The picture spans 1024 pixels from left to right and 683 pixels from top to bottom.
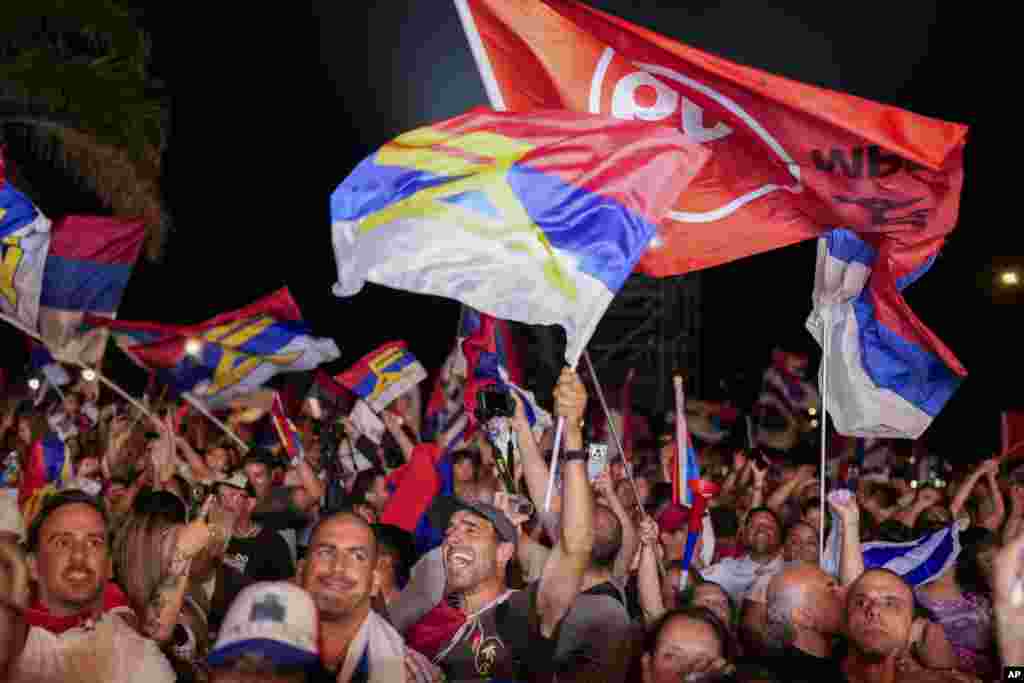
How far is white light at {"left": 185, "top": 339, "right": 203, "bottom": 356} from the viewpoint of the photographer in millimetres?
10539

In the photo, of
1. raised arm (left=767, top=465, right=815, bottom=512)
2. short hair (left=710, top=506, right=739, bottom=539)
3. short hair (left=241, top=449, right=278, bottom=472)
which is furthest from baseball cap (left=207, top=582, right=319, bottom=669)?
raised arm (left=767, top=465, right=815, bottom=512)

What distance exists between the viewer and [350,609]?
382 centimetres

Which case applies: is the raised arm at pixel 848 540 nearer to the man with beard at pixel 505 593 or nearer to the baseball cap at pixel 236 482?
the man with beard at pixel 505 593

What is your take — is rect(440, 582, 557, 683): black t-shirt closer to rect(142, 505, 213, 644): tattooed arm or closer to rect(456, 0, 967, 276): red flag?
rect(142, 505, 213, 644): tattooed arm

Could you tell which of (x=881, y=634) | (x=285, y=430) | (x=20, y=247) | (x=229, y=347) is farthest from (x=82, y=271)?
(x=881, y=634)

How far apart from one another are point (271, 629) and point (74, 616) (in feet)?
3.36

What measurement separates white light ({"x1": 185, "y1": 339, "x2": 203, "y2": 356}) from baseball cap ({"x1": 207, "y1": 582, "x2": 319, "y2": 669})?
7753mm

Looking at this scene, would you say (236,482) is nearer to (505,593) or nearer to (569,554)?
(505,593)

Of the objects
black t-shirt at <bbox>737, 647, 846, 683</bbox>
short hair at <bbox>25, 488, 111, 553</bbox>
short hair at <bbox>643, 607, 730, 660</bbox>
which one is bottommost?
black t-shirt at <bbox>737, 647, 846, 683</bbox>

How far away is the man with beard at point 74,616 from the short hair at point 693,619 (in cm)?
166

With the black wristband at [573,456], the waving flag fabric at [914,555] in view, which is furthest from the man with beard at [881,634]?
the waving flag fabric at [914,555]

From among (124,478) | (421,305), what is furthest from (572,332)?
(421,305)

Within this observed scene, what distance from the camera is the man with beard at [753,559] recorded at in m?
6.12

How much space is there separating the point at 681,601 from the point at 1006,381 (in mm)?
18162
